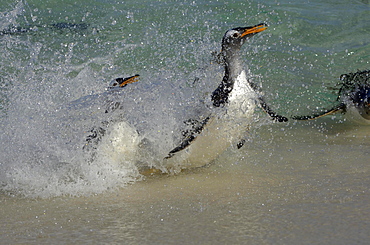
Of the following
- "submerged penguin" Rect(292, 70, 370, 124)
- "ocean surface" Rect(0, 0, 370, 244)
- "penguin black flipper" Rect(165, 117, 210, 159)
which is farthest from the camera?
"submerged penguin" Rect(292, 70, 370, 124)

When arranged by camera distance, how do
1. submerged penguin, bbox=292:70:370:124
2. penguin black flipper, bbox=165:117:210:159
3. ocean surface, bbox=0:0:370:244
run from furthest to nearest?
submerged penguin, bbox=292:70:370:124 → penguin black flipper, bbox=165:117:210:159 → ocean surface, bbox=0:0:370:244

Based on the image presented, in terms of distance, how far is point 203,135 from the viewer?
3455 mm

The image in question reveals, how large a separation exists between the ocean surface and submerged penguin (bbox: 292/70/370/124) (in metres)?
0.13

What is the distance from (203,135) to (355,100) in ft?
7.14

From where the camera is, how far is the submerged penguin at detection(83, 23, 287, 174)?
3418 mm

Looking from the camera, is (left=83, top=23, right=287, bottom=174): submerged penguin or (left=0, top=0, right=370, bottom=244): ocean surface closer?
(left=0, top=0, right=370, bottom=244): ocean surface

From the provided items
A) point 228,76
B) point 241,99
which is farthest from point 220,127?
point 228,76

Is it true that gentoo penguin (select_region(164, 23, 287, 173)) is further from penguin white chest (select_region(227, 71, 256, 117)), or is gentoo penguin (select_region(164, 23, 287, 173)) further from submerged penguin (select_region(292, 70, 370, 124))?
submerged penguin (select_region(292, 70, 370, 124))

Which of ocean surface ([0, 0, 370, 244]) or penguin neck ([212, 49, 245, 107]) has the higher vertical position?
penguin neck ([212, 49, 245, 107])

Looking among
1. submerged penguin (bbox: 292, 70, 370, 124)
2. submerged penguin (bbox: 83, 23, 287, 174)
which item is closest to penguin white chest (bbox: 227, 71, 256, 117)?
submerged penguin (bbox: 83, 23, 287, 174)

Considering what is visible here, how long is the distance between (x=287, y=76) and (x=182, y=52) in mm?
1711

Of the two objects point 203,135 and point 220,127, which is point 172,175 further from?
point 220,127

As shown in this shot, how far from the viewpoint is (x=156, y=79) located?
3781mm

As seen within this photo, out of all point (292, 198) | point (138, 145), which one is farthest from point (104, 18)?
point (292, 198)
